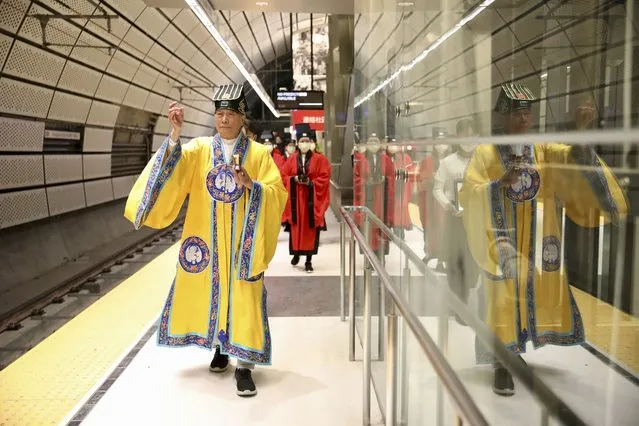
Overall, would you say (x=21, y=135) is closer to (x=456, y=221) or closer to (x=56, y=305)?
(x=56, y=305)

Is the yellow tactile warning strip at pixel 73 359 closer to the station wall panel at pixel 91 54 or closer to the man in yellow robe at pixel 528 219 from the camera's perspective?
the man in yellow robe at pixel 528 219

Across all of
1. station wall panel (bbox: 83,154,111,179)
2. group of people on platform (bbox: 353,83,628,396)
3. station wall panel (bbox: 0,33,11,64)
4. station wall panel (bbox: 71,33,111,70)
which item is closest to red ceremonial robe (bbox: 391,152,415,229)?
group of people on platform (bbox: 353,83,628,396)

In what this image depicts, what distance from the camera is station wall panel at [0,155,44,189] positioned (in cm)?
749

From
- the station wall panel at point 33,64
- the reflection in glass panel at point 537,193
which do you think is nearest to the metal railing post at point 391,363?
the reflection in glass panel at point 537,193

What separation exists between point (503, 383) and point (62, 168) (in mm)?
9491

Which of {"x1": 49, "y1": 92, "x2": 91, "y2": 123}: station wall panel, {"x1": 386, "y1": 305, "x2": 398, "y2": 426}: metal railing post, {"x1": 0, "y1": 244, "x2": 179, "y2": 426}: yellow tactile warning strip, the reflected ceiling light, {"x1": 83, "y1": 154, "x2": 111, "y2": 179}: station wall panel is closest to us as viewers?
the reflected ceiling light

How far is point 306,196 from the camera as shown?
755 cm

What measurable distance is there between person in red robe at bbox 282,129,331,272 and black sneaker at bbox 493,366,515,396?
19.8ft

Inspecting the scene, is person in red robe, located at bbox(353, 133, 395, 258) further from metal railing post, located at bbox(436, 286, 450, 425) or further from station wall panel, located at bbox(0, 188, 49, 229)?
station wall panel, located at bbox(0, 188, 49, 229)

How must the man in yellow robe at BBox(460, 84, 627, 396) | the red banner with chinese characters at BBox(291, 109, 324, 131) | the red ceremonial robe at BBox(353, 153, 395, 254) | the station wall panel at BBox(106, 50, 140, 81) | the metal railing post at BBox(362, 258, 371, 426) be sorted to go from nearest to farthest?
the man in yellow robe at BBox(460, 84, 627, 396) → the metal railing post at BBox(362, 258, 371, 426) → the red ceremonial robe at BBox(353, 153, 395, 254) → the station wall panel at BBox(106, 50, 140, 81) → the red banner with chinese characters at BBox(291, 109, 324, 131)

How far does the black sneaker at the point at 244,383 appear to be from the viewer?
3.37m

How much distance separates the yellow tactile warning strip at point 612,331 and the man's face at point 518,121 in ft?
1.00

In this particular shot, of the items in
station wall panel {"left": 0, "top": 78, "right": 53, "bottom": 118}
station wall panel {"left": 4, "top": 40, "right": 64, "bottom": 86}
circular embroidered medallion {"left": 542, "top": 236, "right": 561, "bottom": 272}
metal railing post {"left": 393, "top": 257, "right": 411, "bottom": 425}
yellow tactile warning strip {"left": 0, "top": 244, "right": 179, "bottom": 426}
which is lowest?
yellow tactile warning strip {"left": 0, "top": 244, "right": 179, "bottom": 426}

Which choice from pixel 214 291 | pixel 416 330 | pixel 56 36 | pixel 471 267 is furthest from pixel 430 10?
pixel 56 36
